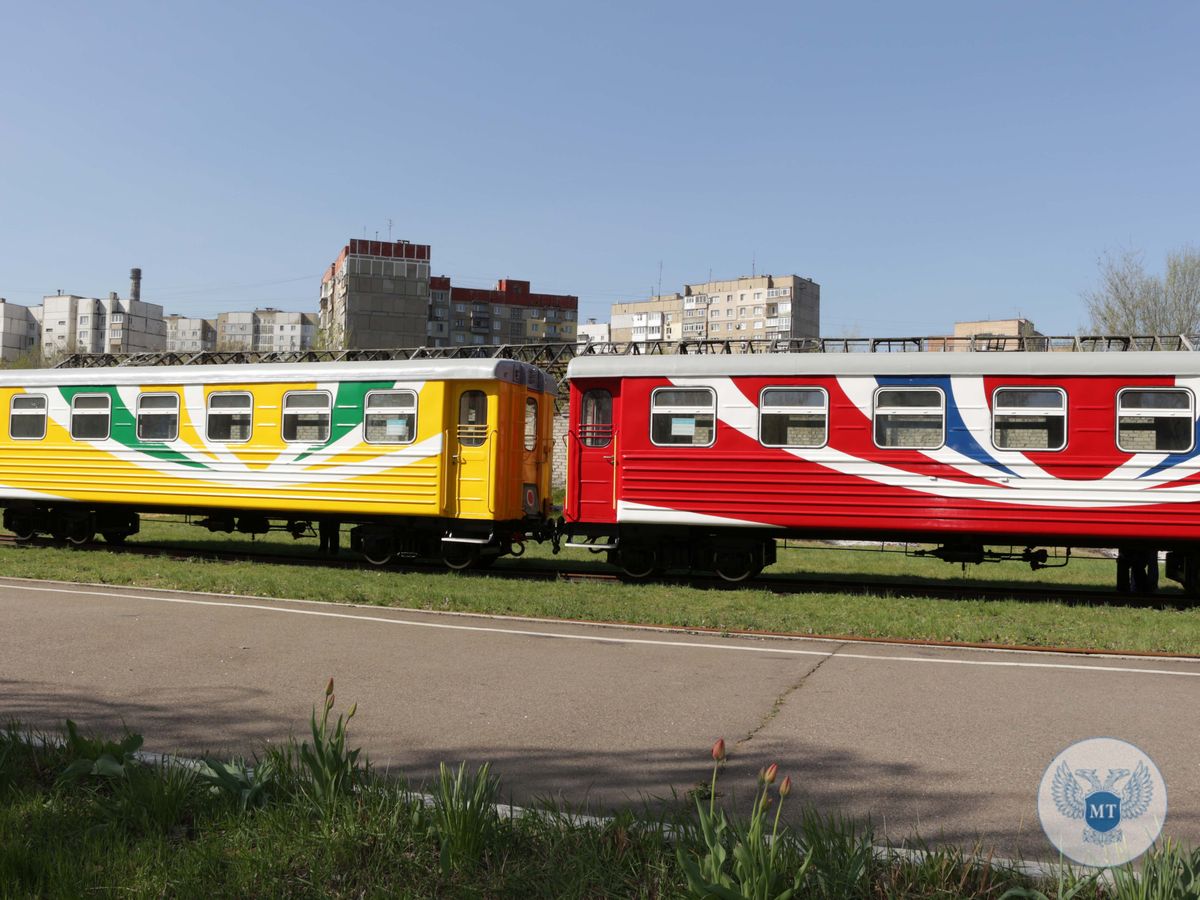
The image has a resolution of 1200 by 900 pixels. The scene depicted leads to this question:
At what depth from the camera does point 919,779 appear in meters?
5.41

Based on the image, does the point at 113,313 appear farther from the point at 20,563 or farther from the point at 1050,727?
the point at 1050,727

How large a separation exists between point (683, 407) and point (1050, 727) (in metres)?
8.46

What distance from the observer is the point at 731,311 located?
15075cm

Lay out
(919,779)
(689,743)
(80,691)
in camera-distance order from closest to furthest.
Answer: (919,779), (689,743), (80,691)

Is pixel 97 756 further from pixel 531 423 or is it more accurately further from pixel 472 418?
pixel 531 423

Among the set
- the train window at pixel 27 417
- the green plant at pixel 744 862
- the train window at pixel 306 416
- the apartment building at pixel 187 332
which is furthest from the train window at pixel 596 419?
the apartment building at pixel 187 332

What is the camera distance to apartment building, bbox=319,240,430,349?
10631 centimetres

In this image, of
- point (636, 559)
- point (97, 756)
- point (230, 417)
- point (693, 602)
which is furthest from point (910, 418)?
point (97, 756)

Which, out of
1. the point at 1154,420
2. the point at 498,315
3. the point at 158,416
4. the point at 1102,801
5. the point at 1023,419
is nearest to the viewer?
the point at 1102,801

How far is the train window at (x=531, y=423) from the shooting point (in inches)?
644

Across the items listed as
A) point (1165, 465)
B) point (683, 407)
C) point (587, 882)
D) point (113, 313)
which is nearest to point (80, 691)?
point (587, 882)

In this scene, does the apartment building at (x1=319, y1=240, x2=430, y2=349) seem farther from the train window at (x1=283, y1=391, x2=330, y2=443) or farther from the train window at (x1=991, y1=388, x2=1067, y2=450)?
the train window at (x1=991, y1=388, x2=1067, y2=450)

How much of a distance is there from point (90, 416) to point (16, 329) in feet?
508

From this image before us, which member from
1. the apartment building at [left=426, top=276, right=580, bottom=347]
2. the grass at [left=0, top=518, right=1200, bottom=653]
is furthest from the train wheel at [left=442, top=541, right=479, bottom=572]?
the apartment building at [left=426, top=276, right=580, bottom=347]
